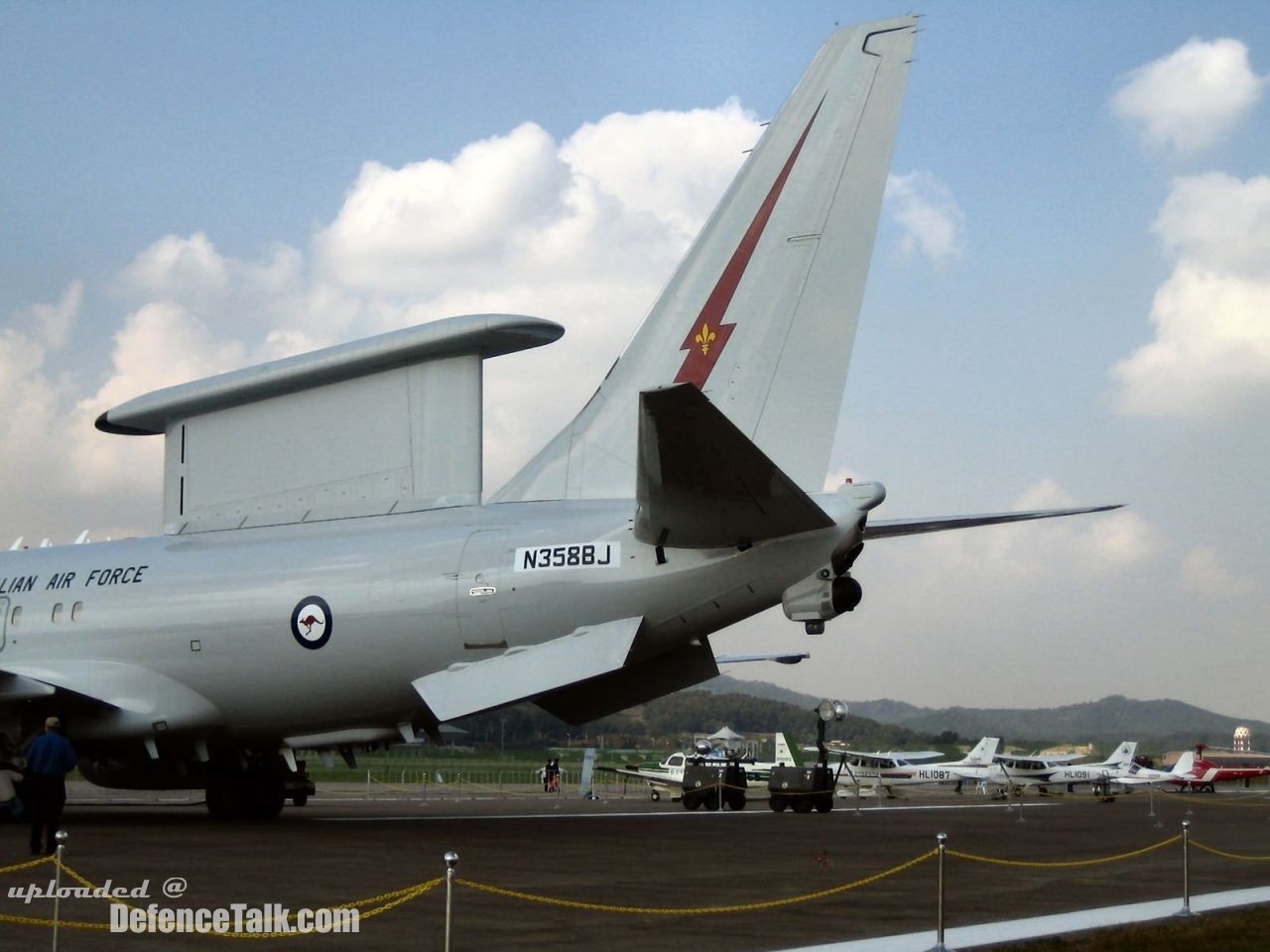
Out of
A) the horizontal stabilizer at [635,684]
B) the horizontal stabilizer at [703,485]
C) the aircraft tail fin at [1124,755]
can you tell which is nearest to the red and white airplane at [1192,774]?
the aircraft tail fin at [1124,755]

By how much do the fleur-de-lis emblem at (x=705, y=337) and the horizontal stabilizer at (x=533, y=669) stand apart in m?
3.52

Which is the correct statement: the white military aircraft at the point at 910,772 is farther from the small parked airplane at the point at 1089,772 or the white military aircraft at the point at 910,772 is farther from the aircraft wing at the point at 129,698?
the aircraft wing at the point at 129,698

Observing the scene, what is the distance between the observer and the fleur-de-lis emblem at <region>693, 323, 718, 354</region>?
17734 millimetres

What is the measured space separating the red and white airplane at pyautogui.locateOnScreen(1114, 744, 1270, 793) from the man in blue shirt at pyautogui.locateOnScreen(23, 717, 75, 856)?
4425 cm

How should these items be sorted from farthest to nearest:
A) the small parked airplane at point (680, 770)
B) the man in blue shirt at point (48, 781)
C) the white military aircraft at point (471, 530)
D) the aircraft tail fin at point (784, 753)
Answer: the aircraft tail fin at point (784, 753), the small parked airplane at point (680, 770), the white military aircraft at point (471, 530), the man in blue shirt at point (48, 781)

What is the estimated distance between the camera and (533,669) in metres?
16.5

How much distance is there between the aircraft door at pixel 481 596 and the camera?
1705 centimetres

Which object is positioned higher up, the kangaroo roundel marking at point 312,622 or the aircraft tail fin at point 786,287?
the aircraft tail fin at point 786,287

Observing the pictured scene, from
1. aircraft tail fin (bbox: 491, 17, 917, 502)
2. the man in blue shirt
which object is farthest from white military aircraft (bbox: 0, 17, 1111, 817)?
the man in blue shirt

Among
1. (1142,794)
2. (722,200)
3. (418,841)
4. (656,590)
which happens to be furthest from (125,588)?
(1142,794)

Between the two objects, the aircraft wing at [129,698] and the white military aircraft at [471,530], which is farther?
the aircraft wing at [129,698]

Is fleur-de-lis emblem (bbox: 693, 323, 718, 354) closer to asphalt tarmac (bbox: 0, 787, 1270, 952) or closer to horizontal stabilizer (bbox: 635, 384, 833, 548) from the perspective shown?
horizontal stabilizer (bbox: 635, 384, 833, 548)

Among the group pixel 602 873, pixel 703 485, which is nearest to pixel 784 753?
pixel 602 873

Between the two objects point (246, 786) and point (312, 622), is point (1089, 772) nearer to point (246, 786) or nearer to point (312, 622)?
point (246, 786)
